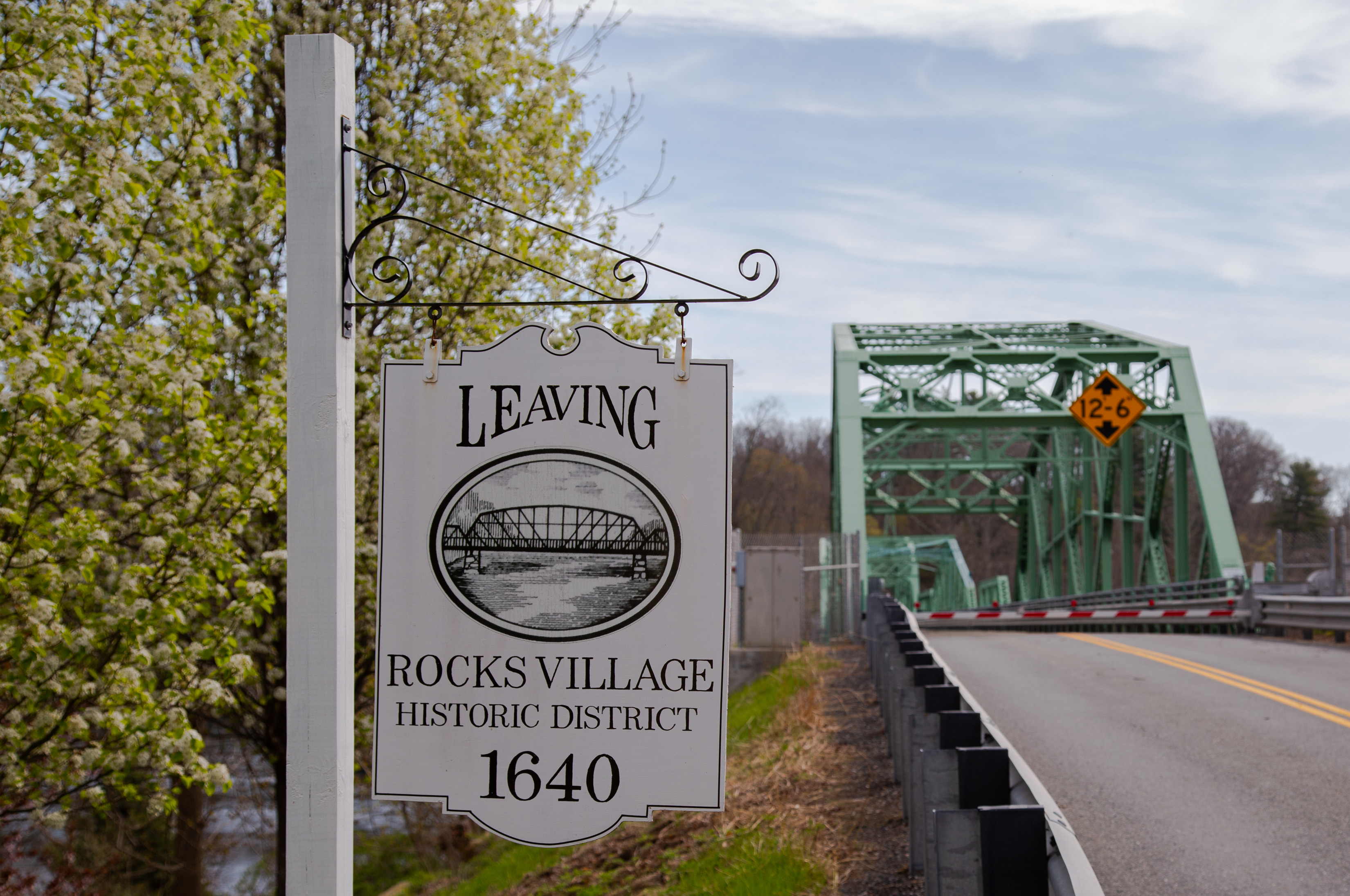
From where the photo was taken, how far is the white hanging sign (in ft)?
10.4

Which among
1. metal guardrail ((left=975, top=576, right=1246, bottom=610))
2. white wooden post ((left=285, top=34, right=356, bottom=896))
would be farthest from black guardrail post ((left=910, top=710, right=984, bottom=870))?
metal guardrail ((left=975, top=576, right=1246, bottom=610))

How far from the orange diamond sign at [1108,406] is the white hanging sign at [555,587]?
18303 millimetres

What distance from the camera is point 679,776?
3.18 m

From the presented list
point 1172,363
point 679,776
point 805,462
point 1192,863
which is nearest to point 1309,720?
point 1192,863

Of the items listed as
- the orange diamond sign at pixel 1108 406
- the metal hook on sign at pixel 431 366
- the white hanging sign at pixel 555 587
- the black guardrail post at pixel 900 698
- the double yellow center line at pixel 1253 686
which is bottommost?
the double yellow center line at pixel 1253 686

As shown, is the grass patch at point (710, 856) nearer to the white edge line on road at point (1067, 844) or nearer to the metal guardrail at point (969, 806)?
the metal guardrail at point (969, 806)

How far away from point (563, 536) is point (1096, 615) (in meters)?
22.2

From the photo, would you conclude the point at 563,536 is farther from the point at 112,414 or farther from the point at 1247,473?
the point at 1247,473

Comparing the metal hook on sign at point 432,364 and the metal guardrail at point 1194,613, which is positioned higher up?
the metal hook on sign at point 432,364

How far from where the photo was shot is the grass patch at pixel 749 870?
5.36 m

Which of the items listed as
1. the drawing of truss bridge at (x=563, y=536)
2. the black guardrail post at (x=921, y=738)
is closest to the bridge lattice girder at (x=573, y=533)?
the drawing of truss bridge at (x=563, y=536)

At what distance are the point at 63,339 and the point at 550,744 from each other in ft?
14.3

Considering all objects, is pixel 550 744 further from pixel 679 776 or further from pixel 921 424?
pixel 921 424

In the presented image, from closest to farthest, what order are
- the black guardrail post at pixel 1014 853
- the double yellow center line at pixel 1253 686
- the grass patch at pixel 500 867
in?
the black guardrail post at pixel 1014 853 < the grass patch at pixel 500 867 < the double yellow center line at pixel 1253 686
